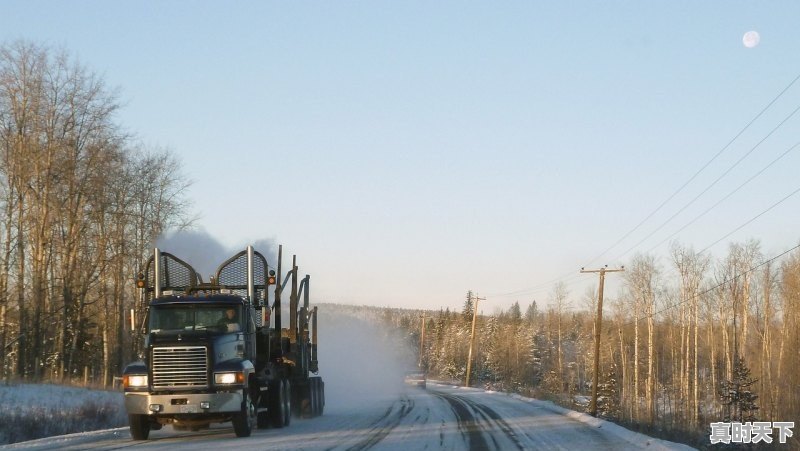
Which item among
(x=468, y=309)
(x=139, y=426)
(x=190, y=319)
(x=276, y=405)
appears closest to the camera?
(x=139, y=426)

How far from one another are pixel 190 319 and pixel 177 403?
6.90 ft

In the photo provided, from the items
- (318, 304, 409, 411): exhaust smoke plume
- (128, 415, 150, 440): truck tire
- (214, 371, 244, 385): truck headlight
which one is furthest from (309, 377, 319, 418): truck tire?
(318, 304, 409, 411): exhaust smoke plume

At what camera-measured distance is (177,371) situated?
17.3 meters

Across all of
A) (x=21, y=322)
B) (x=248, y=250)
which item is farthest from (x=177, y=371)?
(x=21, y=322)

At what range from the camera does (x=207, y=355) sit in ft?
57.2

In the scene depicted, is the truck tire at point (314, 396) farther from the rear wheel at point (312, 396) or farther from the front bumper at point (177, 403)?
the front bumper at point (177, 403)

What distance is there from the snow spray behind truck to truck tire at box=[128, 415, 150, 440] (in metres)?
0.02

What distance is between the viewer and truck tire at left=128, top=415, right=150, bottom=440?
1762 cm

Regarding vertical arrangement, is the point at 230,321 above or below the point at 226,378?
above

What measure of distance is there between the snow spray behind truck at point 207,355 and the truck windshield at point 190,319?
0.02 m

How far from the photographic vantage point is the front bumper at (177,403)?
17.1m

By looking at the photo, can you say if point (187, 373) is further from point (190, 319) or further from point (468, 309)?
point (468, 309)

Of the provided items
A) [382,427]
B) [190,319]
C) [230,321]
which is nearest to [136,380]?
[190,319]

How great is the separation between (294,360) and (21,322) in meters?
17.9
